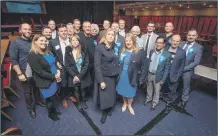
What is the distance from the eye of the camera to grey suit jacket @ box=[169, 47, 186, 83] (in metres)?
2.47

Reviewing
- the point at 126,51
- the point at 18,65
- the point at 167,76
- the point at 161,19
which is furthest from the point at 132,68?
the point at 161,19

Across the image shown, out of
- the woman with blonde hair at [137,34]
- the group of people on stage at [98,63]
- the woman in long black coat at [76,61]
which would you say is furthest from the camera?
the woman with blonde hair at [137,34]

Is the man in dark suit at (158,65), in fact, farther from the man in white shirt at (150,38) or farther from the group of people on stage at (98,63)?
the man in white shirt at (150,38)

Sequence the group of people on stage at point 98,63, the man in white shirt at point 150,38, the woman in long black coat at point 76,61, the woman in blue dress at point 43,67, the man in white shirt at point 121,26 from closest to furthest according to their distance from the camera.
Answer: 1. the woman in blue dress at point 43,67
2. the group of people on stage at point 98,63
3. the woman in long black coat at point 76,61
4. the man in white shirt at point 150,38
5. the man in white shirt at point 121,26

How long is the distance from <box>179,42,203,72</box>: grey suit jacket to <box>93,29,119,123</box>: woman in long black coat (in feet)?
4.18

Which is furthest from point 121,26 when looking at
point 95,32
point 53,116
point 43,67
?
point 53,116

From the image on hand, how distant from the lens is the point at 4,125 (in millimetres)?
2389

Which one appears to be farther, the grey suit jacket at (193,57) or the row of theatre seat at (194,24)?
the row of theatre seat at (194,24)

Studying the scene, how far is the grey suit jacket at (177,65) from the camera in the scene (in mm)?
2469

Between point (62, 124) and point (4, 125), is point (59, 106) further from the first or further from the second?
point (4, 125)

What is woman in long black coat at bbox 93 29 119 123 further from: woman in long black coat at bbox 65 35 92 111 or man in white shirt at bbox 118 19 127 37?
man in white shirt at bbox 118 19 127 37

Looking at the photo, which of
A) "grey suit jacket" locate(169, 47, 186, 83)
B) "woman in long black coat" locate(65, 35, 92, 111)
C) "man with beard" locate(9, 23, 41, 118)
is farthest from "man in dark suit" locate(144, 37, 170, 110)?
"man with beard" locate(9, 23, 41, 118)

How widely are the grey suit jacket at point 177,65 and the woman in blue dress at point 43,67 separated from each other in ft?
6.31

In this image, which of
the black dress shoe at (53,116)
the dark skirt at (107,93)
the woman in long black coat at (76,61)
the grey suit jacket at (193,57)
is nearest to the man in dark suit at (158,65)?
the grey suit jacket at (193,57)
